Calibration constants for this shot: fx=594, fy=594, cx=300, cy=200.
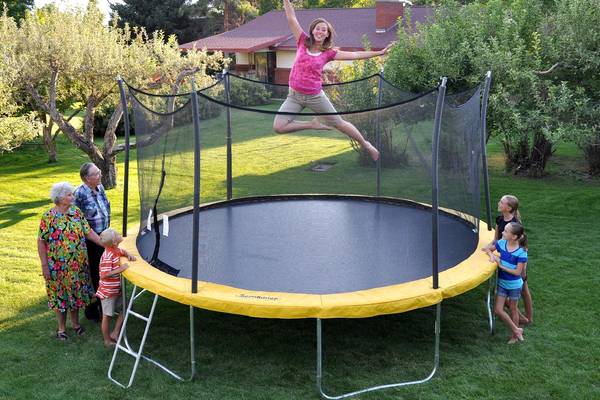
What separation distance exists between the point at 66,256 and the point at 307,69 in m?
2.07

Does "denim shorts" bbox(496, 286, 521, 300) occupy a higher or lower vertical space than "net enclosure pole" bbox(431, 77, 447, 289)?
Result: lower

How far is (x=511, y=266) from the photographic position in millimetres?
3363

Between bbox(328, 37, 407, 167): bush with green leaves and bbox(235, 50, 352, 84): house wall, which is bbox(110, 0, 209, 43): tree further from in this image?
bbox(328, 37, 407, 167): bush with green leaves

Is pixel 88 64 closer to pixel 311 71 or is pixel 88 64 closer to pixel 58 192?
pixel 311 71

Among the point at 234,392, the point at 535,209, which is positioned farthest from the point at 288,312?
the point at 535,209

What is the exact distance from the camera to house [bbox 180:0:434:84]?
19.2 meters

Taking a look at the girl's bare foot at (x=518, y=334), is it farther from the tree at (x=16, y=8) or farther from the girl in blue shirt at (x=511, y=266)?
the tree at (x=16, y=8)

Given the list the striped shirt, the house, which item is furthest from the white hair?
the house

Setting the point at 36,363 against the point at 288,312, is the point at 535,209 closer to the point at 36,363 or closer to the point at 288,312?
the point at 288,312

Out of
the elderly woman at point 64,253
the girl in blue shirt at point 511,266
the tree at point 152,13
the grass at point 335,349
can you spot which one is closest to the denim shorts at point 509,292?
the girl in blue shirt at point 511,266

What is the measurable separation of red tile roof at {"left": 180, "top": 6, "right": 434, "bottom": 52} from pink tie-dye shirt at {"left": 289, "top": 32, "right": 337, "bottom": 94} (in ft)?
48.1

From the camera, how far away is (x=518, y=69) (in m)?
6.79

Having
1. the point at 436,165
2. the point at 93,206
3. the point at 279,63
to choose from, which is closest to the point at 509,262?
the point at 436,165

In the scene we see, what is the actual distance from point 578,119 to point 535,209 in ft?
3.58
